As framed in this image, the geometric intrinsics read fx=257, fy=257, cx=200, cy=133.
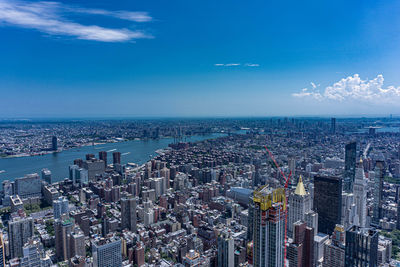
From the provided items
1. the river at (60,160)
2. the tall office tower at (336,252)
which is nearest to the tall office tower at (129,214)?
the tall office tower at (336,252)

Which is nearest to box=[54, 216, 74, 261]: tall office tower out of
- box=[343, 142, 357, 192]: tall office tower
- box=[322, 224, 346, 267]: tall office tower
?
box=[322, 224, 346, 267]: tall office tower

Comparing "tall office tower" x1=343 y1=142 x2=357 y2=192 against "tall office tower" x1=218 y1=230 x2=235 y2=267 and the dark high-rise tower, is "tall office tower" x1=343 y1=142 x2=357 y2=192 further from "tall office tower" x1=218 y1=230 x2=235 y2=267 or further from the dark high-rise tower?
"tall office tower" x1=218 y1=230 x2=235 y2=267

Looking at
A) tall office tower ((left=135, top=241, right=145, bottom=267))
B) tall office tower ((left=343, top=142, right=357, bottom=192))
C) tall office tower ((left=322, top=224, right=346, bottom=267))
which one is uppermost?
tall office tower ((left=343, top=142, right=357, bottom=192))

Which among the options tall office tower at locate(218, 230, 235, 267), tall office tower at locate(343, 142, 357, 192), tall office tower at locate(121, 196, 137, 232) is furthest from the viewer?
tall office tower at locate(343, 142, 357, 192)

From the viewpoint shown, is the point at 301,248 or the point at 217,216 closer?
the point at 301,248

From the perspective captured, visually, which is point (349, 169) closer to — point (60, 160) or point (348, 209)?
point (348, 209)

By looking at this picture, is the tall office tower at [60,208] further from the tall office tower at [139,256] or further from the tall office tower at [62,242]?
the tall office tower at [139,256]

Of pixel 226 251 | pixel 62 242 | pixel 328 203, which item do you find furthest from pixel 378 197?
pixel 62 242

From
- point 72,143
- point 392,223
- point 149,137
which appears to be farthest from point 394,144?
point 72,143

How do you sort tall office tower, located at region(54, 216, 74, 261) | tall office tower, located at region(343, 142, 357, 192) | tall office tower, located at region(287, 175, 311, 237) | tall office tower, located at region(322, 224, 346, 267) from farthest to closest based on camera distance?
tall office tower, located at region(343, 142, 357, 192) < tall office tower, located at region(287, 175, 311, 237) < tall office tower, located at region(54, 216, 74, 261) < tall office tower, located at region(322, 224, 346, 267)
